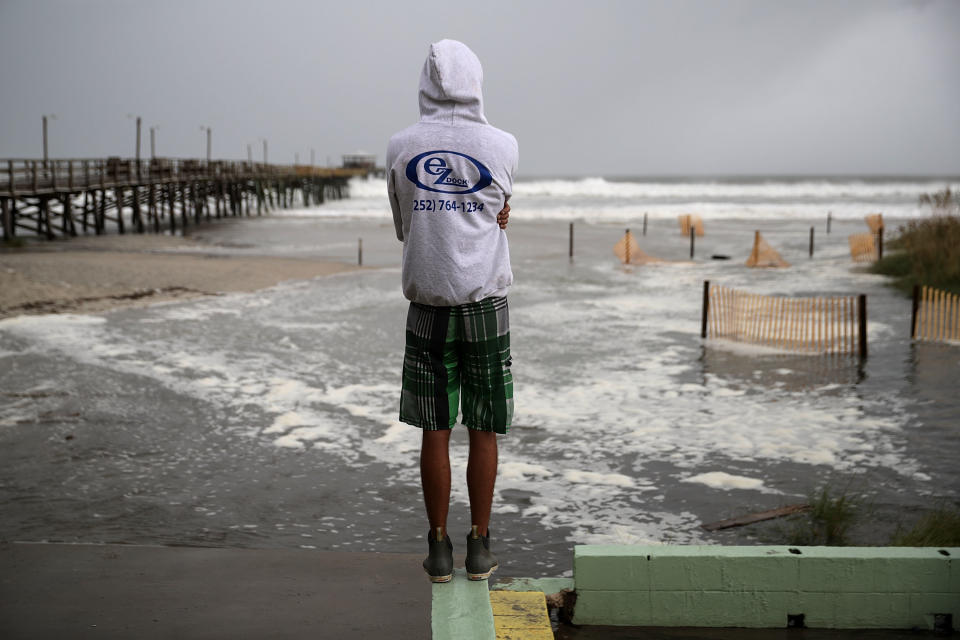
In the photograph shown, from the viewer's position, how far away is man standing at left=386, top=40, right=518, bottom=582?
3.22 m

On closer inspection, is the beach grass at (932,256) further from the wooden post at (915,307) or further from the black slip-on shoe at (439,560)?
the black slip-on shoe at (439,560)

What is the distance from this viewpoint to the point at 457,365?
11.2 ft

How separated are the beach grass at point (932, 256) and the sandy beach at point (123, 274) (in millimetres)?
13326

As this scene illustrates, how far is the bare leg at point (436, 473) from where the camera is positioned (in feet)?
11.2

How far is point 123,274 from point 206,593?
19.1 meters

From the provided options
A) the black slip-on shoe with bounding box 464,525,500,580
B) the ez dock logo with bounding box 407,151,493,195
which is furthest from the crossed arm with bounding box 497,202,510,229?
the black slip-on shoe with bounding box 464,525,500,580

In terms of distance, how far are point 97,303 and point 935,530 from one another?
15.0m

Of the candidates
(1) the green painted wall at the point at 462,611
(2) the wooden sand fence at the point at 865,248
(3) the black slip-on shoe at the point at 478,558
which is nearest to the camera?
(1) the green painted wall at the point at 462,611

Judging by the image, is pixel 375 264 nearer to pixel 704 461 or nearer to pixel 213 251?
pixel 213 251

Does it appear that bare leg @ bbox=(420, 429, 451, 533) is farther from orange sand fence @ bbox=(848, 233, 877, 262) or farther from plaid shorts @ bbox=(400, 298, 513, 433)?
orange sand fence @ bbox=(848, 233, 877, 262)

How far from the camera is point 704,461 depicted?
716 centimetres

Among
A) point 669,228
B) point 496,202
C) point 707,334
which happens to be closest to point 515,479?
→ point 496,202

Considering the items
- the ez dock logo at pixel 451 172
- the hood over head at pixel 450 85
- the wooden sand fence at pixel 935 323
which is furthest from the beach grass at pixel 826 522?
the wooden sand fence at pixel 935 323

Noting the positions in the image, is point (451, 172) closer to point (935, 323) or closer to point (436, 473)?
point (436, 473)
